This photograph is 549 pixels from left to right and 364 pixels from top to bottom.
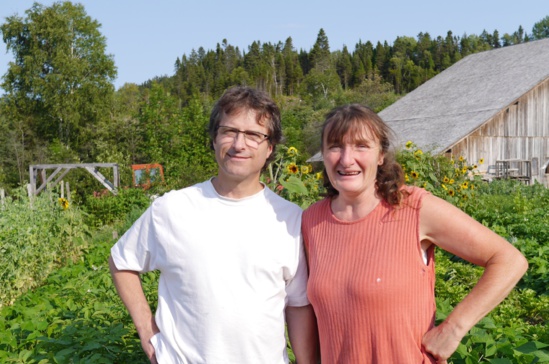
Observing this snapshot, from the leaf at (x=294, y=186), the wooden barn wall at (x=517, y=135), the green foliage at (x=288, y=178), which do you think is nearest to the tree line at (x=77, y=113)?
the wooden barn wall at (x=517, y=135)

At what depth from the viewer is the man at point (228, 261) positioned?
2.05 m

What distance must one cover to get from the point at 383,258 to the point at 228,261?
20.4 inches

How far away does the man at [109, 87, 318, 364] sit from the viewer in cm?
205

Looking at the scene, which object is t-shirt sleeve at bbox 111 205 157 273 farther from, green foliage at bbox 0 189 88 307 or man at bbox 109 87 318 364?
green foliage at bbox 0 189 88 307

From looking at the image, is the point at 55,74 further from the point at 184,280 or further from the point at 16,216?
the point at 184,280

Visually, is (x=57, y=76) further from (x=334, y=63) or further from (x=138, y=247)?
(x=334, y=63)

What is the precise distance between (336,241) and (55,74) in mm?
27770

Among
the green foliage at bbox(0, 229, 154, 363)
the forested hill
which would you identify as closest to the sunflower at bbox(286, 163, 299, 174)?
the green foliage at bbox(0, 229, 154, 363)

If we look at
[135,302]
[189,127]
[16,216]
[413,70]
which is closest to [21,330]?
[135,302]

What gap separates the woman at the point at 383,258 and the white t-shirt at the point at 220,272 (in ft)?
0.44

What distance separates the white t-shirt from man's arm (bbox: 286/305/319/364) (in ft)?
0.13

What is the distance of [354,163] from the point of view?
6.75 feet

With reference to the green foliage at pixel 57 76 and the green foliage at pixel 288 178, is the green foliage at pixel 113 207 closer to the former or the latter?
the green foliage at pixel 288 178

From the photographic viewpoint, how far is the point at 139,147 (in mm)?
25000
